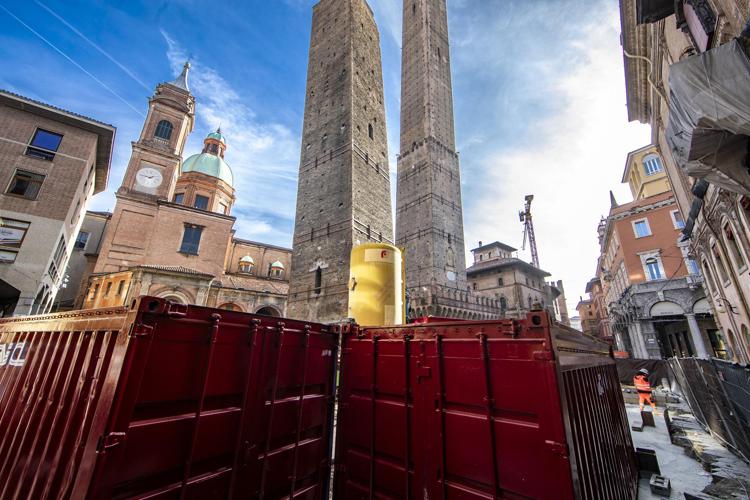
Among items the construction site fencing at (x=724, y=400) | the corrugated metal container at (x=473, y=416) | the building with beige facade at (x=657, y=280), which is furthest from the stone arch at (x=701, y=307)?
the corrugated metal container at (x=473, y=416)

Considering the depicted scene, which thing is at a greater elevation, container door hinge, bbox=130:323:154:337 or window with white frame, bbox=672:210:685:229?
window with white frame, bbox=672:210:685:229

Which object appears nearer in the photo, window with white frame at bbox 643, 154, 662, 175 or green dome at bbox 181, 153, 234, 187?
window with white frame at bbox 643, 154, 662, 175

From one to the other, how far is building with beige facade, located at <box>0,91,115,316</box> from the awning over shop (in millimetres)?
24661

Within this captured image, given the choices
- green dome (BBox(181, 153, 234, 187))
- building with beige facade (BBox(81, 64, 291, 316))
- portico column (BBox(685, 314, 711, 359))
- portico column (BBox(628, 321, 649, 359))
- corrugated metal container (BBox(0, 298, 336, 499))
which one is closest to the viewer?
corrugated metal container (BBox(0, 298, 336, 499))

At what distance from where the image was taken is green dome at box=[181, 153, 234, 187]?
116 ft

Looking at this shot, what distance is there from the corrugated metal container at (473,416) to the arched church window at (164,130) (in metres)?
36.4

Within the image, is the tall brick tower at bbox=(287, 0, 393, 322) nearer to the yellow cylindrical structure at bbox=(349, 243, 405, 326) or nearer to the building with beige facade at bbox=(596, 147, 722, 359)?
the yellow cylindrical structure at bbox=(349, 243, 405, 326)

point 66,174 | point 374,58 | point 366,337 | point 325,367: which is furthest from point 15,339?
point 374,58

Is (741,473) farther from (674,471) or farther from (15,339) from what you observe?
(15,339)

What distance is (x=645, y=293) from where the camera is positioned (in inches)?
872

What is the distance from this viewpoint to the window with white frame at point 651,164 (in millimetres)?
26188

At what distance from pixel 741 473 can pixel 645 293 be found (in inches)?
854

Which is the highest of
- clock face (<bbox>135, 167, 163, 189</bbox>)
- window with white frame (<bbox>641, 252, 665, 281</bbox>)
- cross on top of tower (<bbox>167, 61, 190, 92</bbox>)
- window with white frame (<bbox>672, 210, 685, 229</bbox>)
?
cross on top of tower (<bbox>167, 61, 190, 92</bbox>)

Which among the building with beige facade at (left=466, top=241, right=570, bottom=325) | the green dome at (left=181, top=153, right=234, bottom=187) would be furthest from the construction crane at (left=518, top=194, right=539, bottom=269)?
the green dome at (left=181, top=153, right=234, bottom=187)
